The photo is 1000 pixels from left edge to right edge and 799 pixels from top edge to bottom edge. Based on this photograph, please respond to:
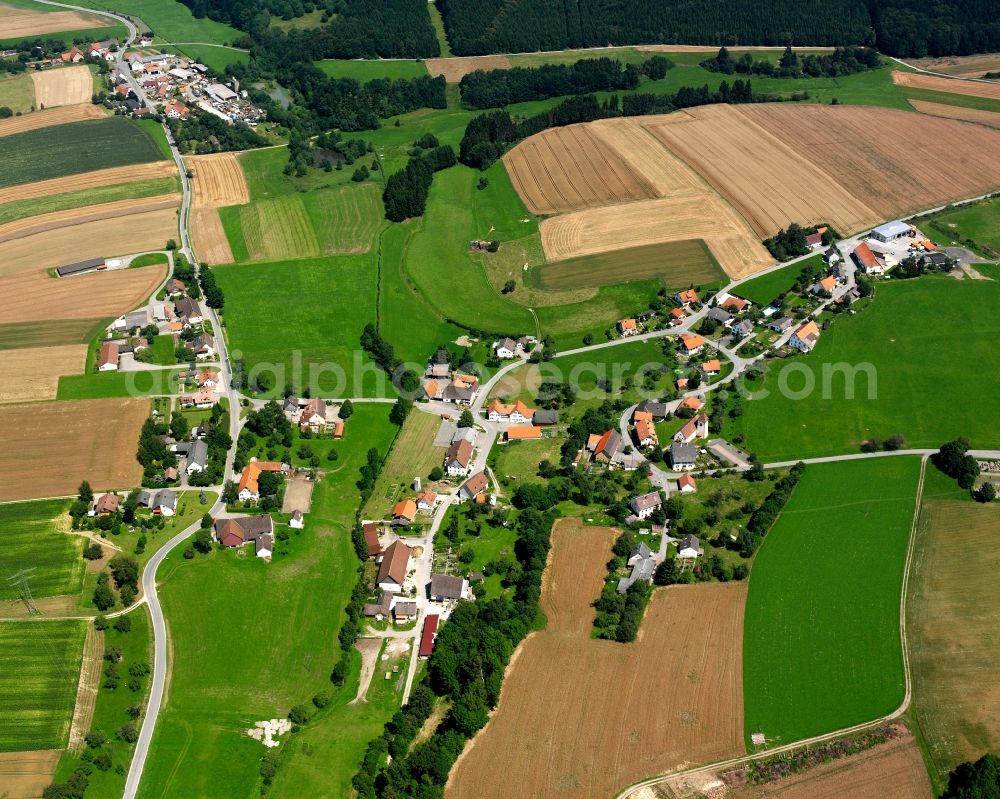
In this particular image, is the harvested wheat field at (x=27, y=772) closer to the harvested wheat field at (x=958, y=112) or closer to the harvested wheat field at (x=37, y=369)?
the harvested wheat field at (x=37, y=369)

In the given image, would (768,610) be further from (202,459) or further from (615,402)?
(202,459)

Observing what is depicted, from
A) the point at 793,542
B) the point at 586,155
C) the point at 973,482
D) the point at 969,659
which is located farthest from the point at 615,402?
the point at 586,155

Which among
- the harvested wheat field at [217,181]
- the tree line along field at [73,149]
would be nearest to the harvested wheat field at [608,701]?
the harvested wheat field at [217,181]

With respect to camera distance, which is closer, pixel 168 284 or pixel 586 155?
pixel 168 284

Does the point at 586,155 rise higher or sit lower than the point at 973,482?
higher

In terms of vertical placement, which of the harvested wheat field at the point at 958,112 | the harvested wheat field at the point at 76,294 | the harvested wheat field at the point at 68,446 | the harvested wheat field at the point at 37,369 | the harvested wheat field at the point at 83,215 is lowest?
the harvested wheat field at the point at 68,446

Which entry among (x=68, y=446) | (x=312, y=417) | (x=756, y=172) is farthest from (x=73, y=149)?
(x=756, y=172)
